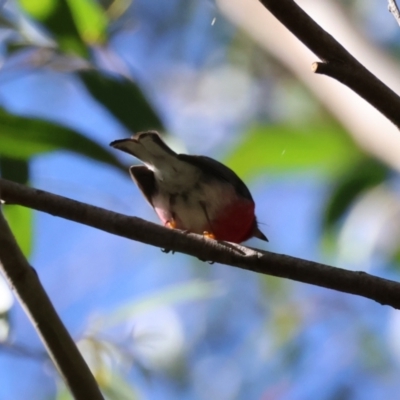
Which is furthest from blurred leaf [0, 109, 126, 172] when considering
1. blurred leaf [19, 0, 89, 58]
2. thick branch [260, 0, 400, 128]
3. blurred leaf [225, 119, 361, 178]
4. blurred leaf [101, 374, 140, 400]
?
blurred leaf [225, 119, 361, 178]

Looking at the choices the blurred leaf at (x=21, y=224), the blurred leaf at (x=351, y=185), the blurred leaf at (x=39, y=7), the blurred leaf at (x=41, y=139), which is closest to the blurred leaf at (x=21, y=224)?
the blurred leaf at (x=21, y=224)

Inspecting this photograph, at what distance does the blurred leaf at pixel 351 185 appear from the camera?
1956 mm

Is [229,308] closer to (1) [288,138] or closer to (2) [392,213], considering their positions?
(2) [392,213]

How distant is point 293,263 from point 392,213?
2.09 metres

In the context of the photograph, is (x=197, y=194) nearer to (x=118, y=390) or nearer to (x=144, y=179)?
(x=144, y=179)

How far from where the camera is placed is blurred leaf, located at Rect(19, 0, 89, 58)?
4.09 feet

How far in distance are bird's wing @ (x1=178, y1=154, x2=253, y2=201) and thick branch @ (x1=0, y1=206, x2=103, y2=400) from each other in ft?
1.58

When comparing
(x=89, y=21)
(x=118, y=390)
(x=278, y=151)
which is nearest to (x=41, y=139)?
(x=89, y=21)

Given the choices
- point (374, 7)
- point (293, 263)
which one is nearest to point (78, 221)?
point (293, 263)

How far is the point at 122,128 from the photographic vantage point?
4.12ft

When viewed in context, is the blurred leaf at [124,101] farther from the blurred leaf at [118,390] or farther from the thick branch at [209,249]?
the blurred leaf at [118,390]

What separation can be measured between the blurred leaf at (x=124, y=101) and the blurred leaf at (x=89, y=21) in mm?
134

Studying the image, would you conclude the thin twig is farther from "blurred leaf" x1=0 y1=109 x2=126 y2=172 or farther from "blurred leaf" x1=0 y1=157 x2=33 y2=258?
"blurred leaf" x1=0 y1=157 x2=33 y2=258

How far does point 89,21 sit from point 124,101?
0.82ft
